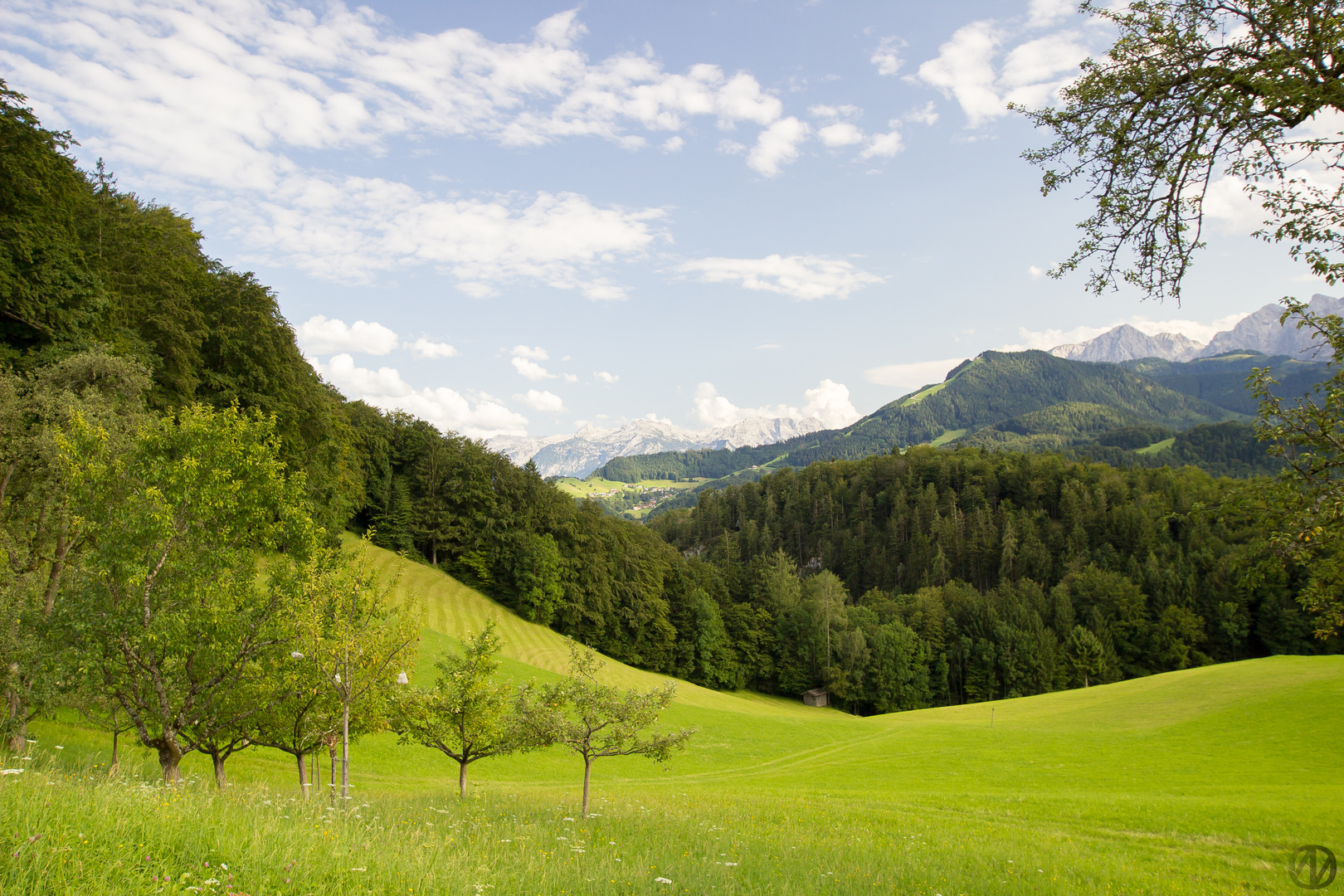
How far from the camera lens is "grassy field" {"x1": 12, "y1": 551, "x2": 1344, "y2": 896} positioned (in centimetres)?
549

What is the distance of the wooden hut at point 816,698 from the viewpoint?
76938 mm

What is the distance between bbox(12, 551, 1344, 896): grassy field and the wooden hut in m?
32.5

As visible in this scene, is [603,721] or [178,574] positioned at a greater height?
[178,574]

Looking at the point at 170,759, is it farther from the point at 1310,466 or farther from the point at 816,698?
the point at 816,698

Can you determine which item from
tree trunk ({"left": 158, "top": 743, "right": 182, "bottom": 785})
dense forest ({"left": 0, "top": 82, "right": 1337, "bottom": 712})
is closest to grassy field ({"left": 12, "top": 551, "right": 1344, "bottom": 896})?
tree trunk ({"left": 158, "top": 743, "right": 182, "bottom": 785})

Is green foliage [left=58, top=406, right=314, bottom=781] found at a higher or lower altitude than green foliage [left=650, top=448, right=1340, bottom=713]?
higher

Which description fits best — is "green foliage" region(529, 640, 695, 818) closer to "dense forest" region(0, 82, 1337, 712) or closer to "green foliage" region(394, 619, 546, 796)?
"green foliage" region(394, 619, 546, 796)

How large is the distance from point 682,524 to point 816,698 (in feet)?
230

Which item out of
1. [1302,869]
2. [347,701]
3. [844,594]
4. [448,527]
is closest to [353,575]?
[347,701]

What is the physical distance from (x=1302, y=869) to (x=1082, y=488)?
11921cm

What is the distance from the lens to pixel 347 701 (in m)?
14.9

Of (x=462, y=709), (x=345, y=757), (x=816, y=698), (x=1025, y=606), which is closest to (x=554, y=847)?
(x=345, y=757)

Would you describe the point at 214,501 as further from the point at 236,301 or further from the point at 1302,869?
the point at 236,301

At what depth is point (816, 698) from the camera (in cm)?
7688
